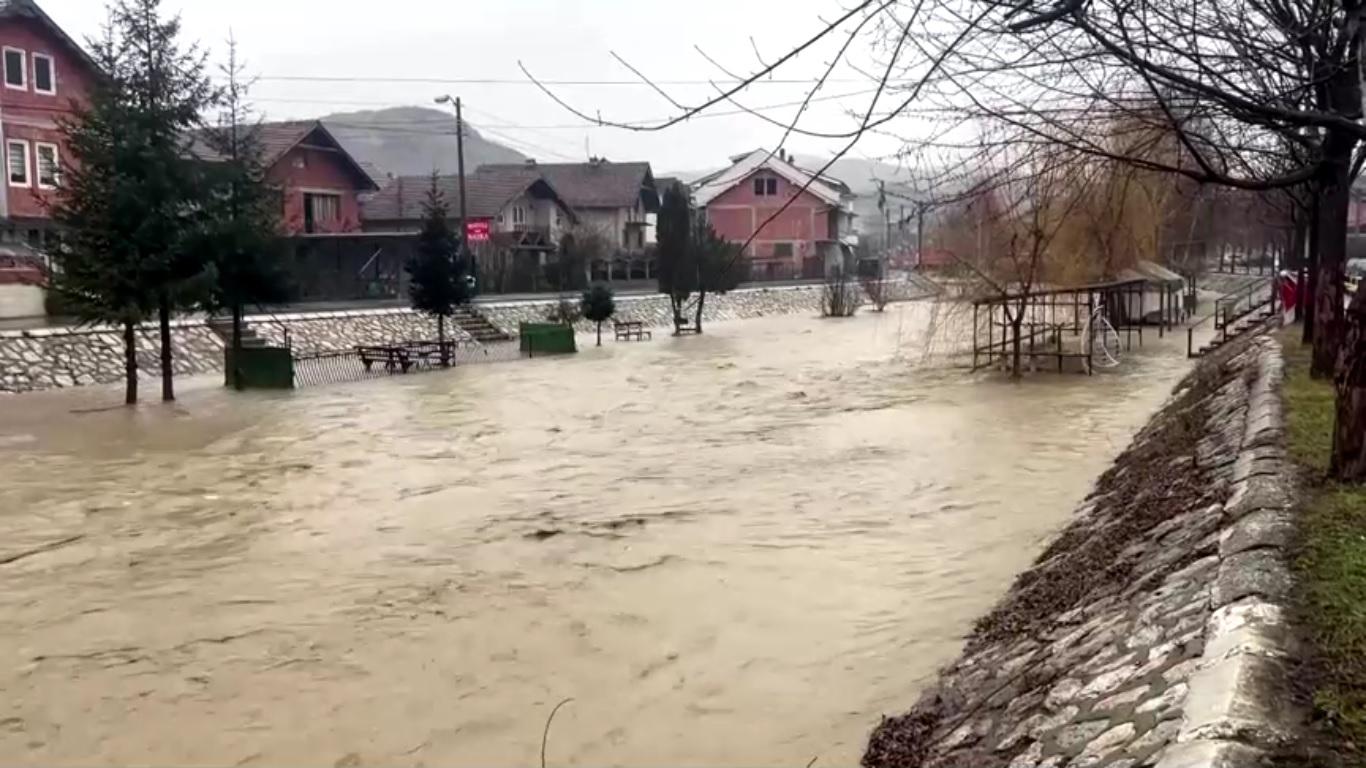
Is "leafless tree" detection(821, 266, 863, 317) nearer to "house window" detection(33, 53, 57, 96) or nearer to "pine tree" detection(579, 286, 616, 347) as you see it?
"pine tree" detection(579, 286, 616, 347)

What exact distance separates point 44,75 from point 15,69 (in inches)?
46.8

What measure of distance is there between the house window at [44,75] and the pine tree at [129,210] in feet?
56.0

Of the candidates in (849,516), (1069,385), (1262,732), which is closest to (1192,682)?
(1262,732)

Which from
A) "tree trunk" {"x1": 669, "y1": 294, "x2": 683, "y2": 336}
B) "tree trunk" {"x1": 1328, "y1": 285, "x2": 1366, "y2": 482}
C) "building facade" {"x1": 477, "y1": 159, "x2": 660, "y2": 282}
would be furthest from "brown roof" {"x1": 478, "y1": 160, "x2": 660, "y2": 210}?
"tree trunk" {"x1": 1328, "y1": 285, "x2": 1366, "y2": 482}

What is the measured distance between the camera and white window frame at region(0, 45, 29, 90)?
115 feet

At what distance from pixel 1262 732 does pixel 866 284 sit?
59663 mm

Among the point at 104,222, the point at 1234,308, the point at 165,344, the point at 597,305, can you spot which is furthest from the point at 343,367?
the point at 1234,308

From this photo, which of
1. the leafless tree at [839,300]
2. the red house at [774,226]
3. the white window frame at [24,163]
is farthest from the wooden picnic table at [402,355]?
the red house at [774,226]

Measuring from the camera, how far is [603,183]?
6831 cm

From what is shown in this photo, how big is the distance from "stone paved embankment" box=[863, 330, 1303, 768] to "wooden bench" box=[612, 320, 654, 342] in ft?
108

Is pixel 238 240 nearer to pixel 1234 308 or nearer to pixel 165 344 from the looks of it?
pixel 165 344

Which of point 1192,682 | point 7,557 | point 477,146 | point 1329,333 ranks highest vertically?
point 477,146

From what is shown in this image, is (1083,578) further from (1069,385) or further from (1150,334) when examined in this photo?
(1150,334)

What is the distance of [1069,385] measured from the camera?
938 inches
